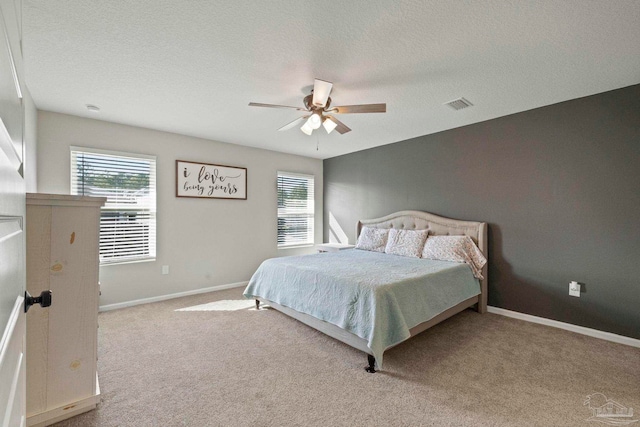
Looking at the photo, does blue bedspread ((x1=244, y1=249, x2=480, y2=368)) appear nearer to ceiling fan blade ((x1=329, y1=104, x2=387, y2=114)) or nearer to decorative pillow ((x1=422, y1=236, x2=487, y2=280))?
decorative pillow ((x1=422, y1=236, x2=487, y2=280))

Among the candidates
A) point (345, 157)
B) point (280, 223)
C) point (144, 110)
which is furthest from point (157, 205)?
point (345, 157)

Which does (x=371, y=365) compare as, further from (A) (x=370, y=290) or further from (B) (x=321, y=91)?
(B) (x=321, y=91)

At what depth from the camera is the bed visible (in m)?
2.25

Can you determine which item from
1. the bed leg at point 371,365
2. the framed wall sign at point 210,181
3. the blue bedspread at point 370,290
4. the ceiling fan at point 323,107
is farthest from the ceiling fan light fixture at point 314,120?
the framed wall sign at point 210,181

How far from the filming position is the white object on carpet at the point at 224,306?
3.60 metres

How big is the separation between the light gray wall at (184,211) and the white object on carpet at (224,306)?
2.20ft

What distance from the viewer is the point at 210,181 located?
441 centimetres

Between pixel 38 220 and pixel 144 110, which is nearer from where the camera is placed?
pixel 38 220

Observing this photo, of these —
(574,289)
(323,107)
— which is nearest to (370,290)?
(323,107)

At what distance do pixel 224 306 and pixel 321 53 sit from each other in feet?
10.4

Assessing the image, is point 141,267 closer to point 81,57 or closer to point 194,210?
point 194,210

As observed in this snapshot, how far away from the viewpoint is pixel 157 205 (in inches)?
156

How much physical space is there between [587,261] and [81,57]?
493cm

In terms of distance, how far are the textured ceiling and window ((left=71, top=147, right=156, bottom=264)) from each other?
60 centimetres
